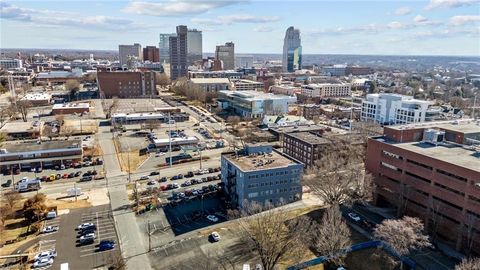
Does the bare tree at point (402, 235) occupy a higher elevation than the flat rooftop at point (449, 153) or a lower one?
lower

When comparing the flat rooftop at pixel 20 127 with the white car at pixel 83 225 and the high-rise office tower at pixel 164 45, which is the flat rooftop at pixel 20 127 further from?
the high-rise office tower at pixel 164 45

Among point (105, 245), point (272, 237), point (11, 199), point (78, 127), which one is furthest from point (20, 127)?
point (272, 237)

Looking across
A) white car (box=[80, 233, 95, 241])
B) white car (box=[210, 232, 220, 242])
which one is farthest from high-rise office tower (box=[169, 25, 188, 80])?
white car (box=[210, 232, 220, 242])

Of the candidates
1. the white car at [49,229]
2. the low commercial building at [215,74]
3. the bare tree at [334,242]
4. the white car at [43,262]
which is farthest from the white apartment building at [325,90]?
the white car at [43,262]

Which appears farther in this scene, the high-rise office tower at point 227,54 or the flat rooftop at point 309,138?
→ the high-rise office tower at point 227,54

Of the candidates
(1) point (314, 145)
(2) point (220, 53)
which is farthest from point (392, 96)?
(2) point (220, 53)

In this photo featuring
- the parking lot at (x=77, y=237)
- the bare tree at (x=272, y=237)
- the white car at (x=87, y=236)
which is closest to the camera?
the bare tree at (x=272, y=237)

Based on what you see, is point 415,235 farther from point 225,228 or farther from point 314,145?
point 314,145
